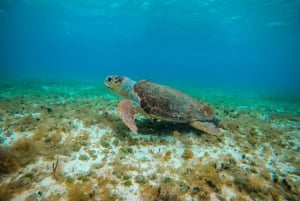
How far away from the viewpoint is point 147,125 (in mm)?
6504

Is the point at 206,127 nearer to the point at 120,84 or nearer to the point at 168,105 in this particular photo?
the point at 168,105

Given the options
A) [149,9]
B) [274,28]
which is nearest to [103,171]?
[149,9]

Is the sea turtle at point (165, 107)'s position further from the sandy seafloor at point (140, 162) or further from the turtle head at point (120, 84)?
the sandy seafloor at point (140, 162)

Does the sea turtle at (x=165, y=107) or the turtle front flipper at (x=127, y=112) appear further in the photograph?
the sea turtle at (x=165, y=107)

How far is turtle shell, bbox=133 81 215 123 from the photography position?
5613 mm

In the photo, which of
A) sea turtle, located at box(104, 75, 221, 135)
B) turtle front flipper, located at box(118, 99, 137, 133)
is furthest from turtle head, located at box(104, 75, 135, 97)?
turtle front flipper, located at box(118, 99, 137, 133)

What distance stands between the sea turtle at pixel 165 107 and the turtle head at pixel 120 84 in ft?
0.22

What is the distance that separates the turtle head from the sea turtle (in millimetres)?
67

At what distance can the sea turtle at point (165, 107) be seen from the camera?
18.4 feet

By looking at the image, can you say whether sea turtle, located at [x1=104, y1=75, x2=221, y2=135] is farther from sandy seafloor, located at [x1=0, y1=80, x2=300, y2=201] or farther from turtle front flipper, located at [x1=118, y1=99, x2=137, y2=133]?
sandy seafloor, located at [x1=0, y1=80, x2=300, y2=201]

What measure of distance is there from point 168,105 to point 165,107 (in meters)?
0.12

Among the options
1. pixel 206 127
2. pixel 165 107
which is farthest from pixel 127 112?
pixel 206 127

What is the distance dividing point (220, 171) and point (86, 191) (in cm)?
289

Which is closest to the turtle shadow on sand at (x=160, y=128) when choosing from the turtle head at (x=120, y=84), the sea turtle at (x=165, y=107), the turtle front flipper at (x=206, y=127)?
the turtle front flipper at (x=206, y=127)
